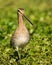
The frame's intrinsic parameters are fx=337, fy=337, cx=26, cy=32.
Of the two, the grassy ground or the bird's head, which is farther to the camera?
the grassy ground

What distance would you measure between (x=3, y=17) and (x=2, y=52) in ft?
15.6

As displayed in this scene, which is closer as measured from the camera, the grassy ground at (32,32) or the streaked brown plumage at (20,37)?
the streaked brown plumage at (20,37)

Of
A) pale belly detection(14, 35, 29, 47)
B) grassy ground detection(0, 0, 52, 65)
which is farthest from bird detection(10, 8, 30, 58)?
grassy ground detection(0, 0, 52, 65)

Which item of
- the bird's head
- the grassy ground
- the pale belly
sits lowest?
the grassy ground

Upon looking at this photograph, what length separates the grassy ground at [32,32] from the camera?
10.2 metres

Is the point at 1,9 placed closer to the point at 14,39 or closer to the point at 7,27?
the point at 7,27

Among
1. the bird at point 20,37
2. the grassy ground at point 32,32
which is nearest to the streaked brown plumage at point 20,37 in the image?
the bird at point 20,37

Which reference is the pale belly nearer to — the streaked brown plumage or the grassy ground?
the streaked brown plumage

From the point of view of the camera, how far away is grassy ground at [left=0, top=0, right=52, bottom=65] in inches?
401

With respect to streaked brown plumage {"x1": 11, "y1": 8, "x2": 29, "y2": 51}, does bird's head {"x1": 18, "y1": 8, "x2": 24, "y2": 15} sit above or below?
above

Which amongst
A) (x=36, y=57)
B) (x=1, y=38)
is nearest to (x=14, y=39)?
(x=36, y=57)

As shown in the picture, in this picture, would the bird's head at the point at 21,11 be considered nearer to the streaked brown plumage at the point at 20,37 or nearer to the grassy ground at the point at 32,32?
the streaked brown plumage at the point at 20,37

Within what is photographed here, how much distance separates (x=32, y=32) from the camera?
12.7 m

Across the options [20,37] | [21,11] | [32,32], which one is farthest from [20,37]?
[32,32]
